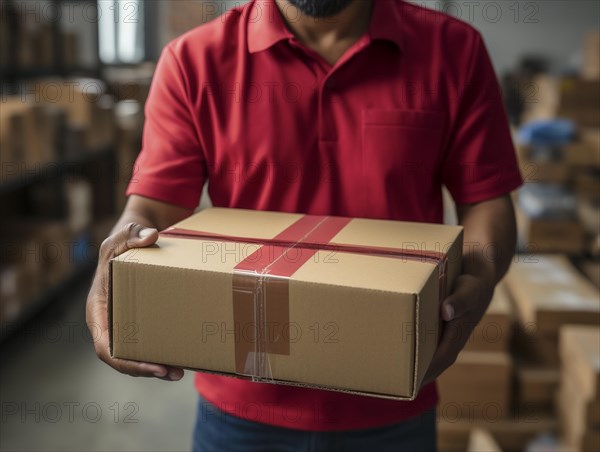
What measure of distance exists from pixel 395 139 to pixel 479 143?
0.50 ft

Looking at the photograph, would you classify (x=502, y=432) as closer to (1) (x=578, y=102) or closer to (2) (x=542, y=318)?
(2) (x=542, y=318)

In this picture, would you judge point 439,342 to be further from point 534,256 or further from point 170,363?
point 534,256

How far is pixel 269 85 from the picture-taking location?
4.06 ft

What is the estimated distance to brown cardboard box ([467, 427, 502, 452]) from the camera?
2137mm

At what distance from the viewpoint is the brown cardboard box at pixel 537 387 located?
242cm

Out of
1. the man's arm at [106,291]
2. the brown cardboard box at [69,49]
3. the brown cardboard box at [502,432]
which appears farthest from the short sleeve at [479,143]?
the brown cardboard box at [69,49]

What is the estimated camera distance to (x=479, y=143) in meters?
1.24

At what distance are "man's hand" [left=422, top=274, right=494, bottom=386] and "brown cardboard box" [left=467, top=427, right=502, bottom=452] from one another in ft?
3.82

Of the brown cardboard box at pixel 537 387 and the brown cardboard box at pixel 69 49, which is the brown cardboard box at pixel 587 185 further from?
the brown cardboard box at pixel 69 49

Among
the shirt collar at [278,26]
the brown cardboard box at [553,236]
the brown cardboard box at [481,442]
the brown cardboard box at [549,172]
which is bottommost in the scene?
the brown cardboard box at [481,442]

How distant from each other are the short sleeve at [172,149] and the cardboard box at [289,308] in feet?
0.77

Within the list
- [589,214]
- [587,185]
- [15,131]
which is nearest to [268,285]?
[589,214]

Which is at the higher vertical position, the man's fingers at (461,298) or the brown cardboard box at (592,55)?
the brown cardboard box at (592,55)

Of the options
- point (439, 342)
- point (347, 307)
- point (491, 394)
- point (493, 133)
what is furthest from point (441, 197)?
point (491, 394)
